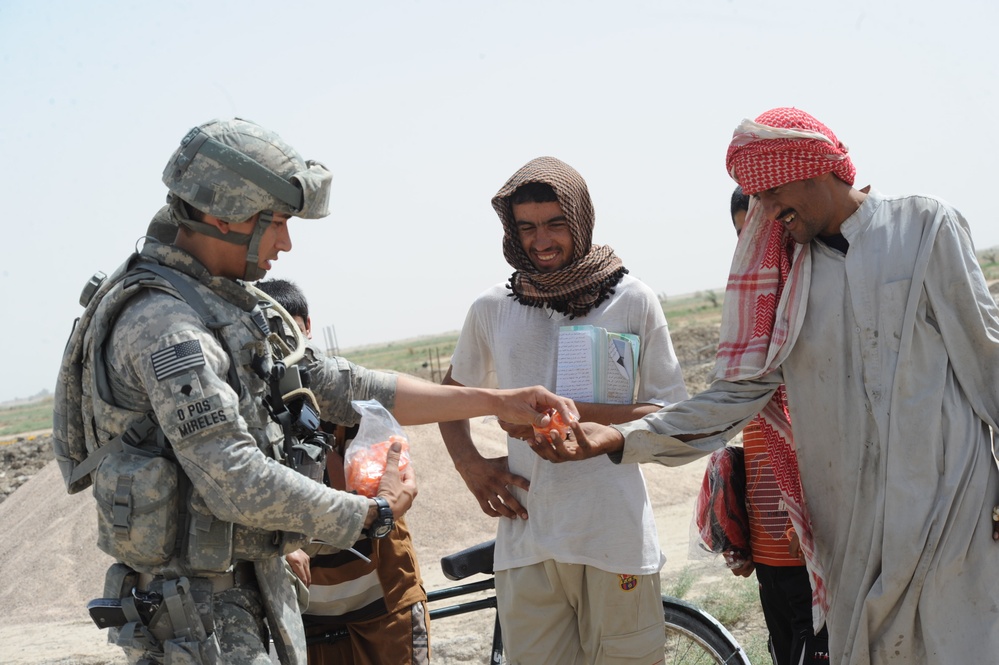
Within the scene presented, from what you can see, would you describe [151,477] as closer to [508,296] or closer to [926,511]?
[508,296]

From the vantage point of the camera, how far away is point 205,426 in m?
2.66

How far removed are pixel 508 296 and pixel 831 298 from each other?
1404 millimetres

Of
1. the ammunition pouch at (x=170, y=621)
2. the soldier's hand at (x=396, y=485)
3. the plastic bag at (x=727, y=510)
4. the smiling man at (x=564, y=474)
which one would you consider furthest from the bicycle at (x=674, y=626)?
the ammunition pouch at (x=170, y=621)

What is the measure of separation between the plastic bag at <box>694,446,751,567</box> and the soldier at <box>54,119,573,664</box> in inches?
59.9

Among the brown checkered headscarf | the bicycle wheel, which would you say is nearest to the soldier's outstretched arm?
the brown checkered headscarf

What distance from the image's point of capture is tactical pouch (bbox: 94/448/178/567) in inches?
106

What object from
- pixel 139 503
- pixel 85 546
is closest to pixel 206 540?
pixel 139 503

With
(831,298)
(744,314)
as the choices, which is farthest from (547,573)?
(831,298)

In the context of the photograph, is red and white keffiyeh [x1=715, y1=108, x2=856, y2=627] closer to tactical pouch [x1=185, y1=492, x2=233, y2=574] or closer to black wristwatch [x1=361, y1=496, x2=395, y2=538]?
black wristwatch [x1=361, y1=496, x2=395, y2=538]

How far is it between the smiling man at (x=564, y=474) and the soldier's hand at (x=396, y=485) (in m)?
0.69

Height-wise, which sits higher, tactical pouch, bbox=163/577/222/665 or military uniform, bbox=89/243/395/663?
military uniform, bbox=89/243/395/663

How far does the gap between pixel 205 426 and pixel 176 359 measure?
205mm

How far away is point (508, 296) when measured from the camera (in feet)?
13.7

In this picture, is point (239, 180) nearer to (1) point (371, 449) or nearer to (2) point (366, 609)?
(1) point (371, 449)
